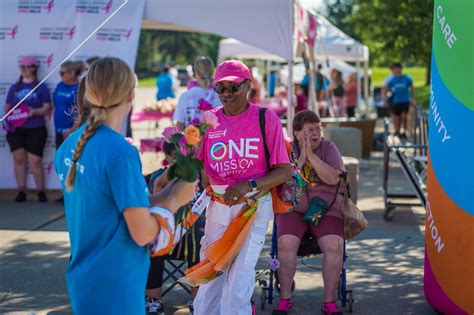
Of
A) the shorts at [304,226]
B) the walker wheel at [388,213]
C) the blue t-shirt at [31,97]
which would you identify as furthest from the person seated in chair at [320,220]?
the blue t-shirt at [31,97]

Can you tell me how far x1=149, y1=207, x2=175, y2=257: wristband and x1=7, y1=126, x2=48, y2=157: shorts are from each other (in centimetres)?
747

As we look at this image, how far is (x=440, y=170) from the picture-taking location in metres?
5.50

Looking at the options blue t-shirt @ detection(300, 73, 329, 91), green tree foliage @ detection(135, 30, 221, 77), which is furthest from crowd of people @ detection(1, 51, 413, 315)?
green tree foliage @ detection(135, 30, 221, 77)

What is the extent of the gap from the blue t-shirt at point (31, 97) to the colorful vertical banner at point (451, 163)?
5953mm

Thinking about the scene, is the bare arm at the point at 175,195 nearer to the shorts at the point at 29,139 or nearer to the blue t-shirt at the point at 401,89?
the shorts at the point at 29,139

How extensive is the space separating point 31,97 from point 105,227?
743 centimetres

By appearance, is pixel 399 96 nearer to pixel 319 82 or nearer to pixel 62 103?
pixel 319 82

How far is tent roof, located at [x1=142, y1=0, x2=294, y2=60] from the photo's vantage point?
32.6 ft

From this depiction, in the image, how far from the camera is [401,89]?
1975cm

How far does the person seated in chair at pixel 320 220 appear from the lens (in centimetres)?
579

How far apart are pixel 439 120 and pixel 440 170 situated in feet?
1.12

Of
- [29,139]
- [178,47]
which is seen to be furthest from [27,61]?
[178,47]

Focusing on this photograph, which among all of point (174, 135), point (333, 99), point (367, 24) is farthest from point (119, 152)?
point (367, 24)

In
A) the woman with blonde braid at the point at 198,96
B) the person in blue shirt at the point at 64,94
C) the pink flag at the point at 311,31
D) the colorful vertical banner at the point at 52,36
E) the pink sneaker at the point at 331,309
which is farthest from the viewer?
the pink flag at the point at 311,31
